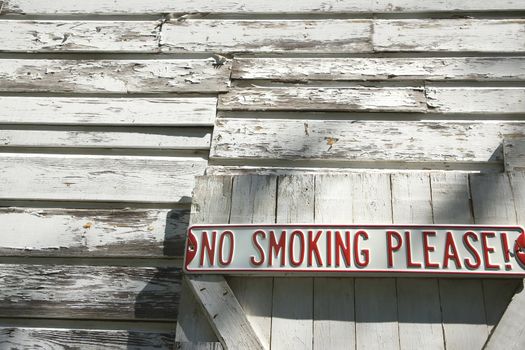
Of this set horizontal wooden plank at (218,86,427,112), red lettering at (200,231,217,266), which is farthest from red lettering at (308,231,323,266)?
horizontal wooden plank at (218,86,427,112)

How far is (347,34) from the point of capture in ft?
7.80

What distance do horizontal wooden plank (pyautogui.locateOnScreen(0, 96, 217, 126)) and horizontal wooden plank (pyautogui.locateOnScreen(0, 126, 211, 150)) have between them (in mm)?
32

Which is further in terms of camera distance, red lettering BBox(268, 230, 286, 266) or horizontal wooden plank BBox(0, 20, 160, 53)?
horizontal wooden plank BBox(0, 20, 160, 53)

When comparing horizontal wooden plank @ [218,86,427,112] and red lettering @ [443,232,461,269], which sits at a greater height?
horizontal wooden plank @ [218,86,427,112]

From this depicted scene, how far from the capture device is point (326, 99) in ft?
7.37

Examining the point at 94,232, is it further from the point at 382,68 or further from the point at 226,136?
the point at 382,68

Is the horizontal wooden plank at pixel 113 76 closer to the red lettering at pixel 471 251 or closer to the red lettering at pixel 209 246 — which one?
the red lettering at pixel 209 246

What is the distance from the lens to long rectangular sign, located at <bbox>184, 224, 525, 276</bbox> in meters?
Result: 1.69

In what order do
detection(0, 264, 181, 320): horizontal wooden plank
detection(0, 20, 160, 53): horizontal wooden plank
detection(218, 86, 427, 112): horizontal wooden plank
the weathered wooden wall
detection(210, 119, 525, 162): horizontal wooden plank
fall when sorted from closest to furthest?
the weathered wooden wall → detection(0, 264, 181, 320): horizontal wooden plank → detection(210, 119, 525, 162): horizontal wooden plank → detection(218, 86, 427, 112): horizontal wooden plank → detection(0, 20, 160, 53): horizontal wooden plank

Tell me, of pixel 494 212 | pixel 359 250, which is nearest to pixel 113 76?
pixel 359 250

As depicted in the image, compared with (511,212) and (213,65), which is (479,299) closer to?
(511,212)

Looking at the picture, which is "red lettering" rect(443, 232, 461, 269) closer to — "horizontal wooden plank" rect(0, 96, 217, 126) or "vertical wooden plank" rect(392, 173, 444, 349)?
"vertical wooden plank" rect(392, 173, 444, 349)

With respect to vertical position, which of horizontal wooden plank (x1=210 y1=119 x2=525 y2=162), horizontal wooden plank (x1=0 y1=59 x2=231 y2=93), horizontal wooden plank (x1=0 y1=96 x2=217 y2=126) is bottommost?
horizontal wooden plank (x1=210 y1=119 x2=525 y2=162)

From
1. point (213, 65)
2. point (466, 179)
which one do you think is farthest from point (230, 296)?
point (213, 65)
